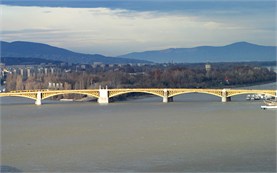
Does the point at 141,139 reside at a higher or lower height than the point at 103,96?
lower

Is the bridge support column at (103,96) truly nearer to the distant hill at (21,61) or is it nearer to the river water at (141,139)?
the river water at (141,139)

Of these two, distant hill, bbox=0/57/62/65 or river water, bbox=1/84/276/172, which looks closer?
river water, bbox=1/84/276/172

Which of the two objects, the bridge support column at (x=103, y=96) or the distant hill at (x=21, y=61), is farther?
the distant hill at (x=21, y=61)

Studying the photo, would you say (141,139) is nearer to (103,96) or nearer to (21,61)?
(103,96)

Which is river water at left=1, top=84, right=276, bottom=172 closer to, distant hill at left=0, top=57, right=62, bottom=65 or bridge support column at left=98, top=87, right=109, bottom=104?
bridge support column at left=98, top=87, right=109, bottom=104

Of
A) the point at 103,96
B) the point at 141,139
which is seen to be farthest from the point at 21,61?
the point at 141,139

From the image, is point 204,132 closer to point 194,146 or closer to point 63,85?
point 194,146

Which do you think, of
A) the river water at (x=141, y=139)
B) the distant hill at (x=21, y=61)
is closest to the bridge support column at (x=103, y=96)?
the river water at (x=141, y=139)

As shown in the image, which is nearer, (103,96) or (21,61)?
(103,96)

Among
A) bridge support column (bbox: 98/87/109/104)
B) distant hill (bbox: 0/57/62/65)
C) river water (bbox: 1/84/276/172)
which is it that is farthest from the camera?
distant hill (bbox: 0/57/62/65)

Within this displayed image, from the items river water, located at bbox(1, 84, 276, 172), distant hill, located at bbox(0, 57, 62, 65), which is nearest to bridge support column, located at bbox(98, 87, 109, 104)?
river water, located at bbox(1, 84, 276, 172)
